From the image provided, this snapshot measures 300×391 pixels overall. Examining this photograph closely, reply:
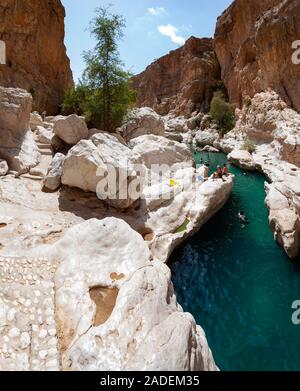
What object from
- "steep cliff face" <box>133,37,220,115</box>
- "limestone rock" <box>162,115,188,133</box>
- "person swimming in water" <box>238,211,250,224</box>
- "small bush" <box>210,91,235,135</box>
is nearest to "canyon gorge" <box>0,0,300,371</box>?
"person swimming in water" <box>238,211,250,224</box>

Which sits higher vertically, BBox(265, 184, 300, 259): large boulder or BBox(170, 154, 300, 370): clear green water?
BBox(265, 184, 300, 259): large boulder

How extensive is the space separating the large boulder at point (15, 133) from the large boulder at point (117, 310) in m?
8.17

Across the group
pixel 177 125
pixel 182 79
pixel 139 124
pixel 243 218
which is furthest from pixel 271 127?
pixel 182 79

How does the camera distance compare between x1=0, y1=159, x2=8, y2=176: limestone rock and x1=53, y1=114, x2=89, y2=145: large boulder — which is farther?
x1=53, y1=114, x2=89, y2=145: large boulder

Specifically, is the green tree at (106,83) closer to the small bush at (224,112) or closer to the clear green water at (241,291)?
the clear green water at (241,291)

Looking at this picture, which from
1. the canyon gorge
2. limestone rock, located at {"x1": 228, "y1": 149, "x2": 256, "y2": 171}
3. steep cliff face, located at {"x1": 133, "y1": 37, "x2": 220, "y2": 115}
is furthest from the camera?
steep cliff face, located at {"x1": 133, "y1": 37, "x2": 220, "y2": 115}

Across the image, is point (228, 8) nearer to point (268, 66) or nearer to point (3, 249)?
point (268, 66)

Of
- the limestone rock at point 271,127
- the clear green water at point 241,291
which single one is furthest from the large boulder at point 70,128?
the limestone rock at point 271,127

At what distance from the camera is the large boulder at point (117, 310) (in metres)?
5.20

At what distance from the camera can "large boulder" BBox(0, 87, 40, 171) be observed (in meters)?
14.6

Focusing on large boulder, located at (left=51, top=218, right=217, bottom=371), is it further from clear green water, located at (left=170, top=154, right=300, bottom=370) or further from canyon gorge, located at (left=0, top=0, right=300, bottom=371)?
clear green water, located at (left=170, top=154, right=300, bottom=370)

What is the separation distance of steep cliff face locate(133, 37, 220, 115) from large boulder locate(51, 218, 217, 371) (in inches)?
2244

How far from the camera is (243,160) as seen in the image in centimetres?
3316

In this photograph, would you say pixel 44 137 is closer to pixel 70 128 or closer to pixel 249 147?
pixel 70 128
